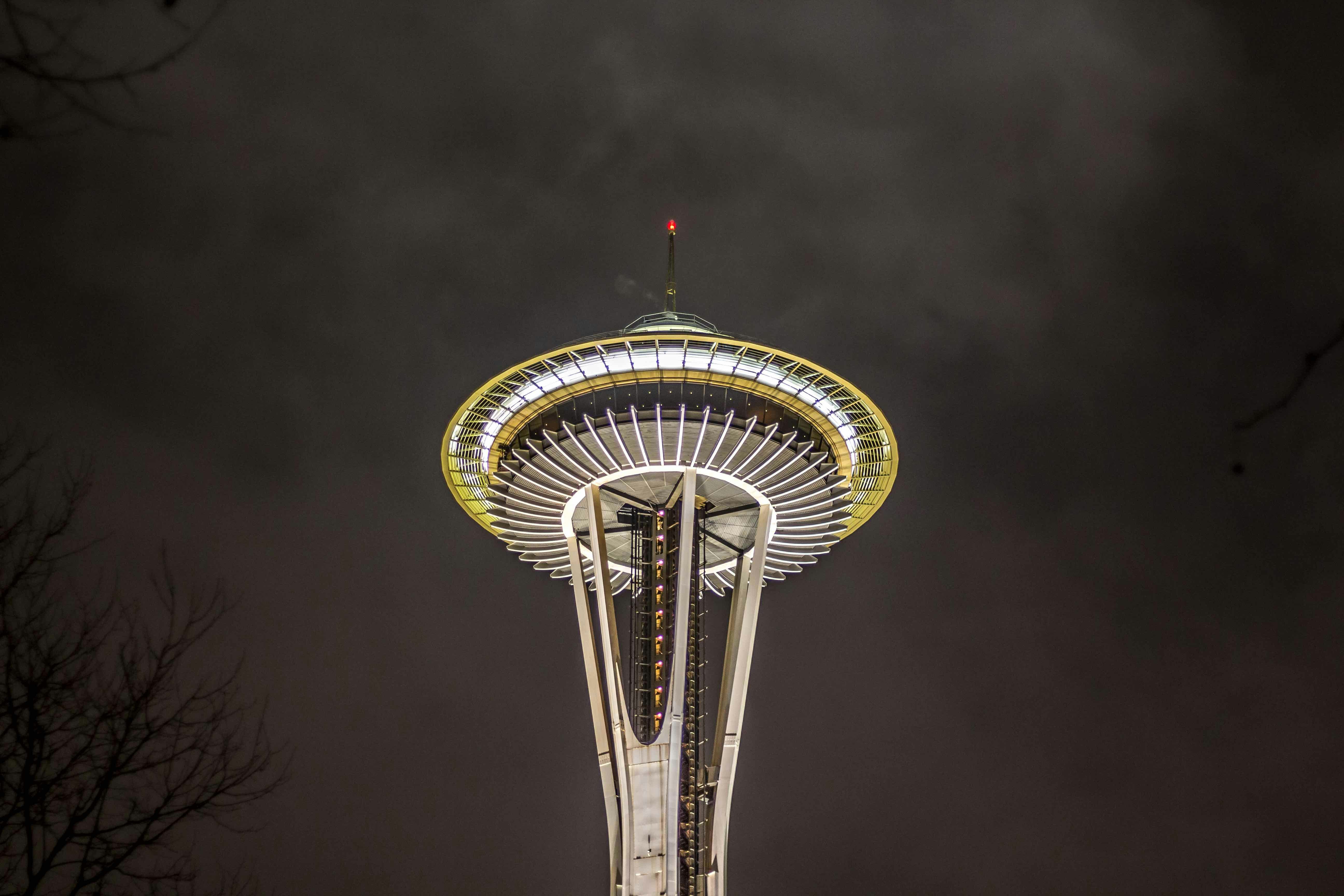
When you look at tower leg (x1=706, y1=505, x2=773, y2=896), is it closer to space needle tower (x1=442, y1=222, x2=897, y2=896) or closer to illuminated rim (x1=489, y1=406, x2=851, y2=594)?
space needle tower (x1=442, y1=222, x2=897, y2=896)

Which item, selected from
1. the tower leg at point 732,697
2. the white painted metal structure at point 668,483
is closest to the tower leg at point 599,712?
the white painted metal structure at point 668,483

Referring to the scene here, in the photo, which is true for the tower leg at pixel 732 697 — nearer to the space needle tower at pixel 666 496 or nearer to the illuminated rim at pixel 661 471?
the space needle tower at pixel 666 496

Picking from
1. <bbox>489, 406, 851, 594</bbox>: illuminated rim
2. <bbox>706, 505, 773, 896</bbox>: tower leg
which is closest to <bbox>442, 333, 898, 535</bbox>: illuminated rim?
<bbox>489, 406, 851, 594</bbox>: illuminated rim

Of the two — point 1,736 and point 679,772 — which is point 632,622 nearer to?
point 679,772

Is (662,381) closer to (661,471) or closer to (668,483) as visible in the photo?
(661,471)

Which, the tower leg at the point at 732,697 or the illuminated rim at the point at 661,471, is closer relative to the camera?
the tower leg at the point at 732,697

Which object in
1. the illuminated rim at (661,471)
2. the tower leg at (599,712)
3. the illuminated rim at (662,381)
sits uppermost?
the illuminated rim at (662,381)

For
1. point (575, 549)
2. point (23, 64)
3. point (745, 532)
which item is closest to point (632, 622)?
point (575, 549)

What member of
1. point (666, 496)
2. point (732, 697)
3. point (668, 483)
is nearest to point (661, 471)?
point (668, 483)
